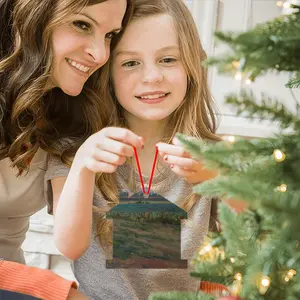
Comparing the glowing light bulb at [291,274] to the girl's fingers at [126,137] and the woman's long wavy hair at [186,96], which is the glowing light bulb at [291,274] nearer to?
the girl's fingers at [126,137]

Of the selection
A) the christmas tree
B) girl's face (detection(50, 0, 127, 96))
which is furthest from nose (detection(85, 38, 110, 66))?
the christmas tree

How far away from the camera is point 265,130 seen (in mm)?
1947

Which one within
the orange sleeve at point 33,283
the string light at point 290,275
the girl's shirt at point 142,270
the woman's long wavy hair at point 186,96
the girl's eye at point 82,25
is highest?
the string light at point 290,275

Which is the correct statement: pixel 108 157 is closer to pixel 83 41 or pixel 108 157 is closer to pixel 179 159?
pixel 179 159

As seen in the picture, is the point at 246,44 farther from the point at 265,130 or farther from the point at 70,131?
the point at 265,130

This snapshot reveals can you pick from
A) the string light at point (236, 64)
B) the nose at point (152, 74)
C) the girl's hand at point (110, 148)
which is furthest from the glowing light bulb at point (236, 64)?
the nose at point (152, 74)

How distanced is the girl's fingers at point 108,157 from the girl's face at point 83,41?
32cm

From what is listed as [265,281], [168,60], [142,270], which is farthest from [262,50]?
[142,270]

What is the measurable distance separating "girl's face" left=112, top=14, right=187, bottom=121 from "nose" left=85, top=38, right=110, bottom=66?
2.6 inches

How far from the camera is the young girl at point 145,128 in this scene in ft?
3.97

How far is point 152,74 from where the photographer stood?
1190 mm

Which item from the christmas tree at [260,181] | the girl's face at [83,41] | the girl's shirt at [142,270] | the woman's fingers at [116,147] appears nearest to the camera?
the christmas tree at [260,181]

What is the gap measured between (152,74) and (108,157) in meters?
0.34

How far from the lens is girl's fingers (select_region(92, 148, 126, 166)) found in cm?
92
